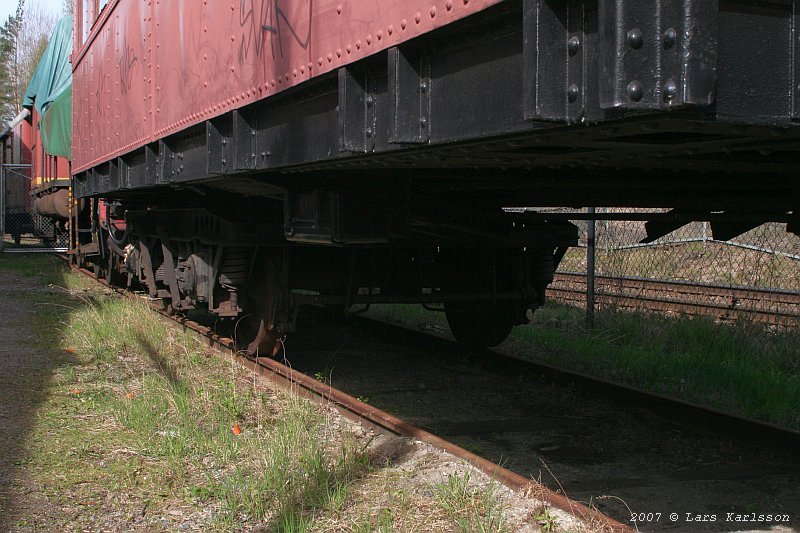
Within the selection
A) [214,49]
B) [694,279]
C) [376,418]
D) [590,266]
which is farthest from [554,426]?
[694,279]

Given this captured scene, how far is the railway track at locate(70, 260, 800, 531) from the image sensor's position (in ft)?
14.1

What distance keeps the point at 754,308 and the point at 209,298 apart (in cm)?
625

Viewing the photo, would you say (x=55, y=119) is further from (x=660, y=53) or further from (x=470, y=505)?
(x=660, y=53)

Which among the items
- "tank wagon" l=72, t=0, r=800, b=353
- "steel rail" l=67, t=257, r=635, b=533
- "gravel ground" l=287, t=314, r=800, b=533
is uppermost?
"tank wagon" l=72, t=0, r=800, b=353

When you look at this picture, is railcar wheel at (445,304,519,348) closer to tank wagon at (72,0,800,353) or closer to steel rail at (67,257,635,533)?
tank wagon at (72,0,800,353)

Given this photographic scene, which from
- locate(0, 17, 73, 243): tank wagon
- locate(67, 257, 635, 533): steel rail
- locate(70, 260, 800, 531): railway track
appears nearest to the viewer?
locate(67, 257, 635, 533): steel rail

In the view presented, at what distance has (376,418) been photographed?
5082 millimetres

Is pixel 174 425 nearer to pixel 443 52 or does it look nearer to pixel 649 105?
pixel 443 52

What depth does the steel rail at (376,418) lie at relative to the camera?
352 centimetres

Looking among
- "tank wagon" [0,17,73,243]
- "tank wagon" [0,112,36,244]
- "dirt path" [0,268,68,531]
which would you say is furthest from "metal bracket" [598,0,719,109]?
"tank wagon" [0,112,36,244]

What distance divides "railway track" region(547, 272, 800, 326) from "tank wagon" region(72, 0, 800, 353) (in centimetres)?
328

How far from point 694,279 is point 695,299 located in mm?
2451

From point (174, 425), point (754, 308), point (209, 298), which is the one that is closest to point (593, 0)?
point (174, 425)

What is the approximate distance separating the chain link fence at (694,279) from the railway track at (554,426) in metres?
1.70
